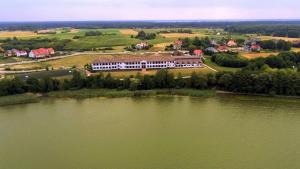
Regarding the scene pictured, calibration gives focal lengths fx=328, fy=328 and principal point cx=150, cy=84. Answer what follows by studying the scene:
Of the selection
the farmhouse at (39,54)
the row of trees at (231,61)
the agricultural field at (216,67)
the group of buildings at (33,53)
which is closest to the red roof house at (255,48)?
the agricultural field at (216,67)

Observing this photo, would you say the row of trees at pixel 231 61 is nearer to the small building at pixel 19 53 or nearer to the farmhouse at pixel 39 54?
the farmhouse at pixel 39 54

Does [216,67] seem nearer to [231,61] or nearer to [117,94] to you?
[231,61]

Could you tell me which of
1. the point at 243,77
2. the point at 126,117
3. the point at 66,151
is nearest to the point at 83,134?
the point at 66,151

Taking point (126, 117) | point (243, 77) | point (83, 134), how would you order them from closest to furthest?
point (83, 134) → point (126, 117) → point (243, 77)

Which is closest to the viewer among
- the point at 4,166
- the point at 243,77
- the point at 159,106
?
the point at 4,166

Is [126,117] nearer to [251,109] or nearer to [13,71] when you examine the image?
[251,109]

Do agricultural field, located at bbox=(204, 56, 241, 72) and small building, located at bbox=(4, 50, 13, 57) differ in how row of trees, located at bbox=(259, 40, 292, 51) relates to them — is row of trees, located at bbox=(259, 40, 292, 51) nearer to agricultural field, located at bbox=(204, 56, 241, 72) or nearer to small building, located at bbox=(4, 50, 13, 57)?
agricultural field, located at bbox=(204, 56, 241, 72)

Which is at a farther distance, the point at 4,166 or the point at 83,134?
the point at 83,134

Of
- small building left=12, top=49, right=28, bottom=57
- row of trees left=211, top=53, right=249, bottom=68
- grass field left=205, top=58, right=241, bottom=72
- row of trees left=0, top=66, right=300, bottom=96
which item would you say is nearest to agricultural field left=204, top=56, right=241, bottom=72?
grass field left=205, top=58, right=241, bottom=72
